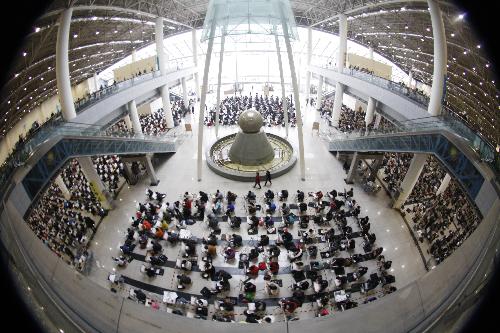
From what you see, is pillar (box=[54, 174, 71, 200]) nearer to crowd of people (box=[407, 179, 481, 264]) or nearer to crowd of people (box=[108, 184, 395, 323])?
crowd of people (box=[108, 184, 395, 323])

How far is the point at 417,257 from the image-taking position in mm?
13180

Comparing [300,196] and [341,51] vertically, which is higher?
[341,51]

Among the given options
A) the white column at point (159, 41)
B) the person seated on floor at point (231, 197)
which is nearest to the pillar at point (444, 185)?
the person seated on floor at point (231, 197)

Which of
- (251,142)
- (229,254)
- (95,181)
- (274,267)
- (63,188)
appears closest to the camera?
(274,267)

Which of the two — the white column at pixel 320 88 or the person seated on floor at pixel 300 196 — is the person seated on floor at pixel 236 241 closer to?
the person seated on floor at pixel 300 196

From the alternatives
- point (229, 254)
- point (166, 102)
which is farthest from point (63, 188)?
point (166, 102)

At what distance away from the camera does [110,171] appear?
2178cm

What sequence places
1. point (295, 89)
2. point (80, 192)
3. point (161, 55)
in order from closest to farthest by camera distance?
point (295, 89) → point (80, 192) → point (161, 55)

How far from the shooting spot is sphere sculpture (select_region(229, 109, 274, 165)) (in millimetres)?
21922

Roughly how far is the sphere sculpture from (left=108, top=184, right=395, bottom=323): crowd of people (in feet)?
15.6

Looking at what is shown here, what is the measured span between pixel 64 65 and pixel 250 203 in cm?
1284

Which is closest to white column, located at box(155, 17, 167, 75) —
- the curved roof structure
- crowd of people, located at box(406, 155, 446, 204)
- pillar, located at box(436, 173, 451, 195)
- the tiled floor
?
the curved roof structure

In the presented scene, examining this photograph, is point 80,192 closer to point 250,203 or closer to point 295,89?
point 250,203

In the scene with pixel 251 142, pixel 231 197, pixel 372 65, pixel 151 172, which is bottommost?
pixel 231 197
